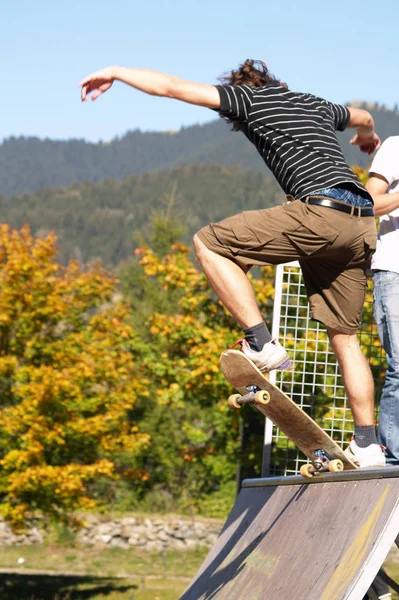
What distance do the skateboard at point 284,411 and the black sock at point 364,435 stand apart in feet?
0.71

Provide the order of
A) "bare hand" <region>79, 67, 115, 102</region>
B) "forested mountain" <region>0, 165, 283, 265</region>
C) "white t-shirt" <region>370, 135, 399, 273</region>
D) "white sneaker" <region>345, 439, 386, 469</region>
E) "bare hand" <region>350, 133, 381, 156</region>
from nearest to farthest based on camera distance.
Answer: "bare hand" <region>79, 67, 115, 102</region> < "white sneaker" <region>345, 439, 386, 469</region> < "white t-shirt" <region>370, 135, 399, 273</region> < "bare hand" <region>350, 133, 381, 156</region> < "forested mountain" <region>0, 165, 283, 265</region>

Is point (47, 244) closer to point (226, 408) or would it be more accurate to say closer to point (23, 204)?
point (226, 408)

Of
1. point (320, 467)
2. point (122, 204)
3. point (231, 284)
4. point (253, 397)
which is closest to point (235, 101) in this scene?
point (231, 284)

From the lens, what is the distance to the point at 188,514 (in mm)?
25672

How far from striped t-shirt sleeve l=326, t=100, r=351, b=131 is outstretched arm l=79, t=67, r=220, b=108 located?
797mm

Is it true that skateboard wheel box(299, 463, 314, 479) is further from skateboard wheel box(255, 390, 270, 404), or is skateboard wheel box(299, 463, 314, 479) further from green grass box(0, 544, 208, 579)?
green grass box(0, 544, 208, 579)

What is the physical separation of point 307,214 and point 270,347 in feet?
2.14

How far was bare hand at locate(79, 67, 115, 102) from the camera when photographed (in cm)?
368

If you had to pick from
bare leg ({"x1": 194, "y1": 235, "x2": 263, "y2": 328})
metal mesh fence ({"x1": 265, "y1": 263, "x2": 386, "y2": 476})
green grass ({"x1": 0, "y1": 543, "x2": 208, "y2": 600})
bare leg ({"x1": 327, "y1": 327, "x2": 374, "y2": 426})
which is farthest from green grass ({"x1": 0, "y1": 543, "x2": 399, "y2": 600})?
bare leg ({"x1": 194, "y1": 235, "x2": 263, "y2": 328})

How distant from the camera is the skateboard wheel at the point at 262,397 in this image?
373cm

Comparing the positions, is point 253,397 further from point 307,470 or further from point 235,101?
point 235,101

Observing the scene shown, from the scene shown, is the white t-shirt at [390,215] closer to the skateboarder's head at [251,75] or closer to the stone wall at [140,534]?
the skateboarder's head at [251,75]

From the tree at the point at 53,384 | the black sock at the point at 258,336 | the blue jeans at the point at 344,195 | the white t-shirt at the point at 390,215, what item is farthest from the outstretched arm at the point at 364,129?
the tree at the point at 53,384

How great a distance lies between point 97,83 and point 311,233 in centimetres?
121
